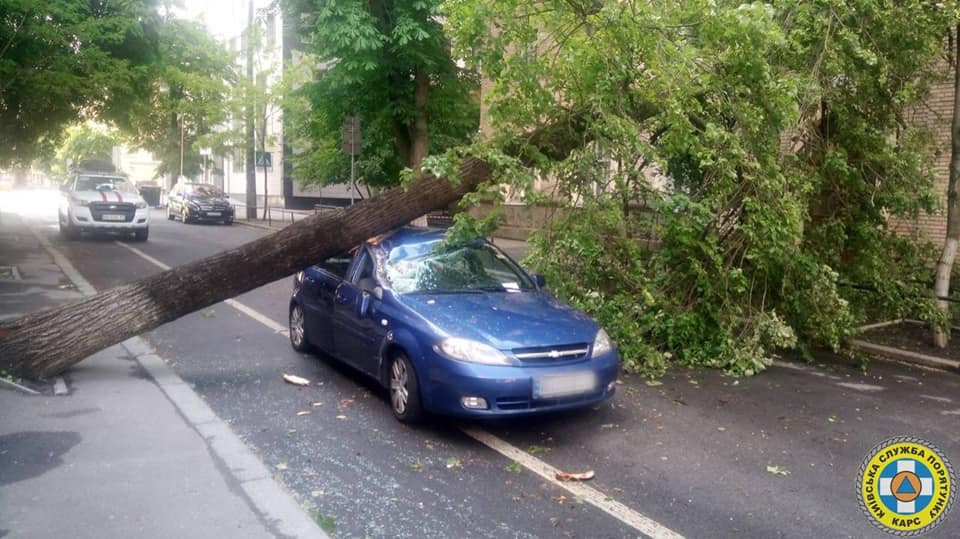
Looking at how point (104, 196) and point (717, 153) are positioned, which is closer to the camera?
point (717, 153)

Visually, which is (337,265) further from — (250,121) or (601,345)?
(250,121)

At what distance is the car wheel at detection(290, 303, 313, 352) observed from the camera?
8703mm

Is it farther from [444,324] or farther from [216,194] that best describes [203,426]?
[216,194]

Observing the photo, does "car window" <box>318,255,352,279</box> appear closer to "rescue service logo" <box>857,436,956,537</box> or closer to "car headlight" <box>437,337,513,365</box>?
"car headlight" <box>437,337,513,365</box>

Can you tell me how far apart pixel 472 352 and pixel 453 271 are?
1652 millimetres

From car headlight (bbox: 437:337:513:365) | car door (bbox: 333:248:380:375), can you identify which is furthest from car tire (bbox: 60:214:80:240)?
car headlight (bbox: 437:337:513:365)

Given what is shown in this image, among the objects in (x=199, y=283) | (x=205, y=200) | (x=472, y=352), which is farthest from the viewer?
(x=205, y=200)

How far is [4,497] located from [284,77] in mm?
29165

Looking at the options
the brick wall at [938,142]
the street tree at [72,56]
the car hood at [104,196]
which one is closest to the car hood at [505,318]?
the brick wall at [938,142]

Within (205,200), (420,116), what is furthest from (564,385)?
(205,200)

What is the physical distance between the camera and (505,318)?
20.8 feet

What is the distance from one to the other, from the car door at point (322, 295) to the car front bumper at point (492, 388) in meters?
2.15

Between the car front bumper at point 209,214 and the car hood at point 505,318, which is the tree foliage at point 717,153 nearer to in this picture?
the car hood at point 505,318

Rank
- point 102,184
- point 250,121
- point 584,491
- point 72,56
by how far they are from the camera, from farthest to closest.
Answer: point 250,121 → point 102,184 → point 72,56 → point 584,491
